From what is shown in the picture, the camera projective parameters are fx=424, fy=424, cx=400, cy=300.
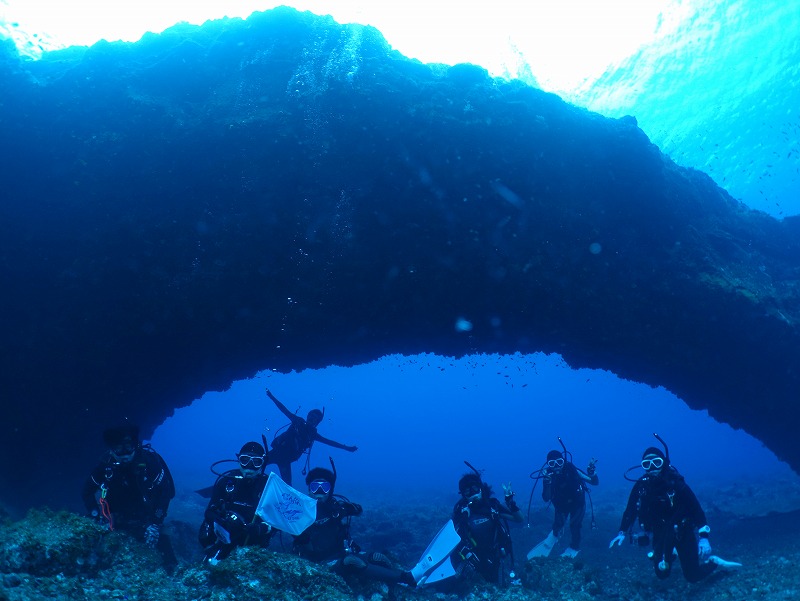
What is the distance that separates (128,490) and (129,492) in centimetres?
4

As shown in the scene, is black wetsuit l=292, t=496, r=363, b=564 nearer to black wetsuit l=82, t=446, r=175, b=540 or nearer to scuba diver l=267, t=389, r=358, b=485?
black wetsuit l=82, t=446, r=175, b=540

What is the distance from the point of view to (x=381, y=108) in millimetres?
8164

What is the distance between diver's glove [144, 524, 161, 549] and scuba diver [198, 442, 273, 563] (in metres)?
0.67

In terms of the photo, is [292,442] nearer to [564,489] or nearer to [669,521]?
[564,489]

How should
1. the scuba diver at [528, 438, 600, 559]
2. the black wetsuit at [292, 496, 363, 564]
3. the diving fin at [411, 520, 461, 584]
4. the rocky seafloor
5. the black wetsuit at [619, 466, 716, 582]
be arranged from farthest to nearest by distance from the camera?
1. the scuba diver at [528, 438, 600, 559]
2. the black wetsuit at [292, 496, 363, 564]
3. the diving fin at [411, 520, 461, 584]
4. the black wetsuit at [619, 466, 716, 582]
5. the rocky seafloor

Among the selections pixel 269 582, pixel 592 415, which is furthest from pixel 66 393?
pixel 592 415

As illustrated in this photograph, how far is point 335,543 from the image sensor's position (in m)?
7.52

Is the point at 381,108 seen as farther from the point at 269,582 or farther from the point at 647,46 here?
the point at 647,46

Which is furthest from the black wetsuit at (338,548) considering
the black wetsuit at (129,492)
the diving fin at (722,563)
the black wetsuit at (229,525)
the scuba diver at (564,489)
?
the scuba diver at (564,489)

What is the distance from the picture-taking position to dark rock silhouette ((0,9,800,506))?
796 cm

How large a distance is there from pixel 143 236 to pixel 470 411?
163 meters

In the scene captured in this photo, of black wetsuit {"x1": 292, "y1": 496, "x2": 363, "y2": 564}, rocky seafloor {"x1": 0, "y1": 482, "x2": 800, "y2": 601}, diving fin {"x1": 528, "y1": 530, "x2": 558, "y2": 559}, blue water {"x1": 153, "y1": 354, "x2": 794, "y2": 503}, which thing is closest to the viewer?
rocky seafloor {"x1": 0, "y1": 482, "x2": 800, "y2": 601}

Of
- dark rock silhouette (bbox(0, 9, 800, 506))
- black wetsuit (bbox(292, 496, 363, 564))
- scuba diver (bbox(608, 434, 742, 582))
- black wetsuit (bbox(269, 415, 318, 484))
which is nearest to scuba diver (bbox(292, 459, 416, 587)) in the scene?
black wetsuit (bbox(292, 496, 363, 564))

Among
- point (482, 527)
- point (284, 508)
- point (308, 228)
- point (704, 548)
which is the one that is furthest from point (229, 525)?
point (704, 548)
